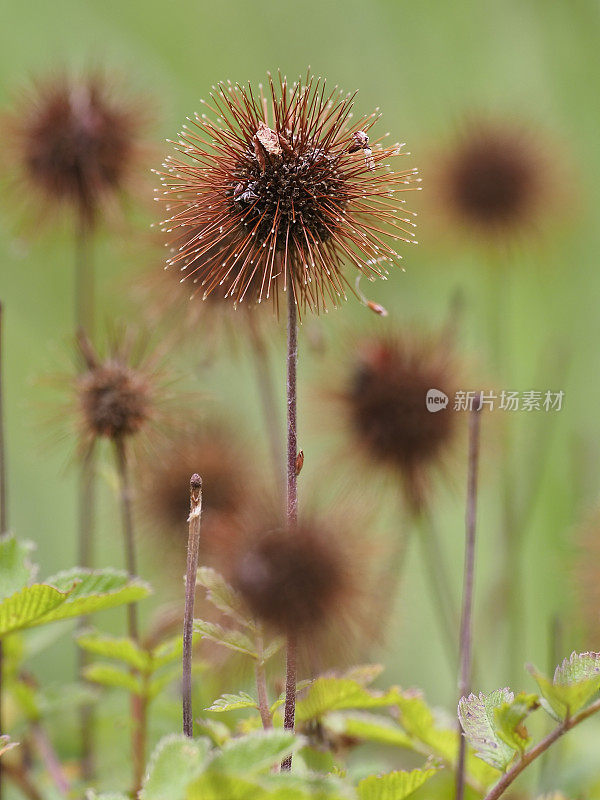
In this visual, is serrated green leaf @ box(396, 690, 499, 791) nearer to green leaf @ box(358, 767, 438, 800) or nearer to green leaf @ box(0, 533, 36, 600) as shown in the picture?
green leaf @ box(358, 767, 438, 800)

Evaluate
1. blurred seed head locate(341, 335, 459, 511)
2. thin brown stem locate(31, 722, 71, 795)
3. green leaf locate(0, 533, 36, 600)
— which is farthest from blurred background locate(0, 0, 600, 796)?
green leaf locate(0, 533, 36, 600)

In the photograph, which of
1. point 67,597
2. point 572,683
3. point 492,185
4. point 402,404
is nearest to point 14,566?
point 67,597

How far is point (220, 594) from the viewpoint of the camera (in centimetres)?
36

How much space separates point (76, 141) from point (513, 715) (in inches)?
22.2

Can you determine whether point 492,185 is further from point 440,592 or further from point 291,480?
point 291,480

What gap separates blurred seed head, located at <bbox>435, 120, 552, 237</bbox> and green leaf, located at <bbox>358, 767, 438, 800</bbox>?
74 cm

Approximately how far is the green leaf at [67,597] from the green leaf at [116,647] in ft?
0.17

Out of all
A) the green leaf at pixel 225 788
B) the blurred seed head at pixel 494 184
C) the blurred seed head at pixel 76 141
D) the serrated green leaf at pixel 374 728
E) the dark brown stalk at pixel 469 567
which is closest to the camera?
the green leaf at pixel 225 788

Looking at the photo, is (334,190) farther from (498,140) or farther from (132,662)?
(498,140)

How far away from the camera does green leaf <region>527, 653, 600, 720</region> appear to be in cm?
33

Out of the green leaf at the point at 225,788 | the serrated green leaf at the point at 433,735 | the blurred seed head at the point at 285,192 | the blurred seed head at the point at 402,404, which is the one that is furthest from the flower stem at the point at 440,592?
the green leaf at the point at 225,788

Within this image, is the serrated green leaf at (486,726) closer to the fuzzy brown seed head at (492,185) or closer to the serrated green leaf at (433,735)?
the serrated green leaf at (433,735)

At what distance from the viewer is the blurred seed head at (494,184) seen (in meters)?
1.00

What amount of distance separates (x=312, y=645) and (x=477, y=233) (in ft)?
2.25
